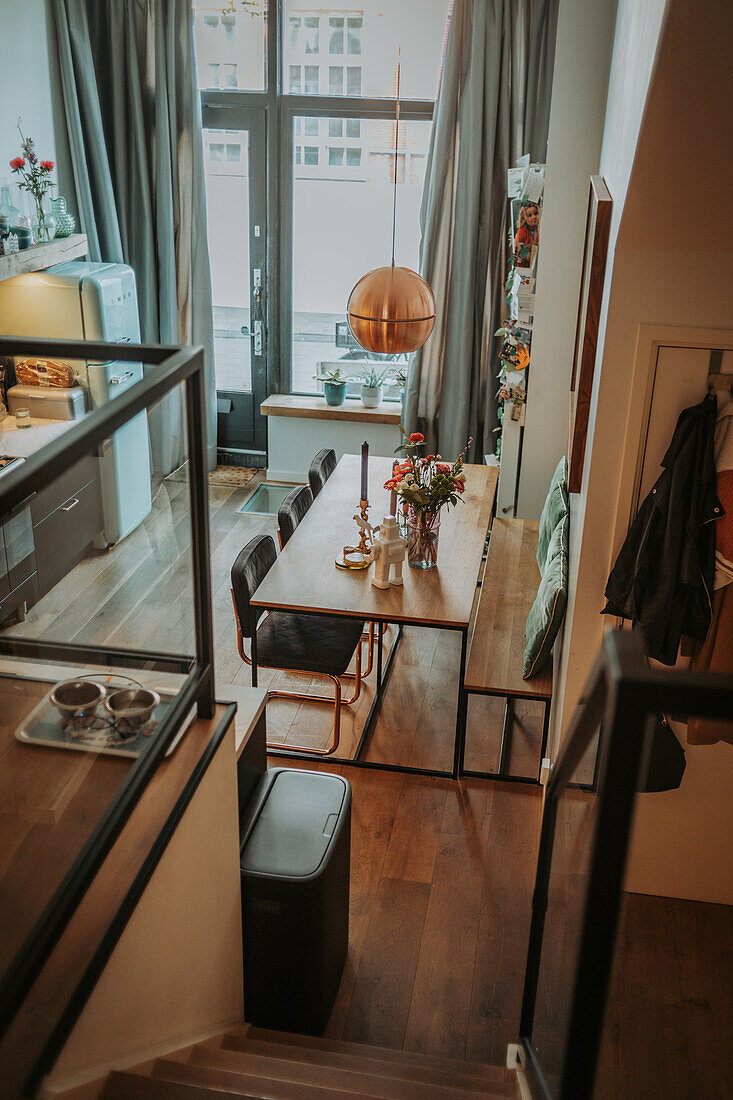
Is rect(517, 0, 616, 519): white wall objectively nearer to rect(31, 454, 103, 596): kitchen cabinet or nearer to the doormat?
the doormat

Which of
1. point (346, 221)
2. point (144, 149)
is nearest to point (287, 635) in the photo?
point (346, 221)

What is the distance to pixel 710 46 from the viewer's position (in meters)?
1.70

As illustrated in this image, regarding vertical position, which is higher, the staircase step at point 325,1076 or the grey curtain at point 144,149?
the grey curtain at point 144,149

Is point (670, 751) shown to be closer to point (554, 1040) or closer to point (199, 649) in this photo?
point (554, 1040)

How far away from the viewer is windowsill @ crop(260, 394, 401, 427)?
6418 mm

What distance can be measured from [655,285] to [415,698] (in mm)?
2344

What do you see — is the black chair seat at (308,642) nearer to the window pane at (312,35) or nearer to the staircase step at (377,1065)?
the staircase step at (377,1065)

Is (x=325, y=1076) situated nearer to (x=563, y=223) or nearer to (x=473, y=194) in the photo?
(x=563, y=223)

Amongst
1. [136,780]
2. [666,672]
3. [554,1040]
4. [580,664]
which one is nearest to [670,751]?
[580,664]

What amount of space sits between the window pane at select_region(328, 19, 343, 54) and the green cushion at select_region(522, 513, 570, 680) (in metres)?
3.68

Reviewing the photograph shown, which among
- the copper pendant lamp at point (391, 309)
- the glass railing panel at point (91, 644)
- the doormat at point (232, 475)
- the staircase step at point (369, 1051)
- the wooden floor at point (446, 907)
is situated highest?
the copper pendant lamp at point (391, 309)

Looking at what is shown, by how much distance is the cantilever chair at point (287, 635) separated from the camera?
3834 millimetres

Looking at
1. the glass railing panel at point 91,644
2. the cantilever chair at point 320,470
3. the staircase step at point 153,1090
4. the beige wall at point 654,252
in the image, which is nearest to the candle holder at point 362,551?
the cantilever chair at point 320,470

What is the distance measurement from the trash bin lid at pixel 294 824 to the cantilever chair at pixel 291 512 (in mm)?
1718
